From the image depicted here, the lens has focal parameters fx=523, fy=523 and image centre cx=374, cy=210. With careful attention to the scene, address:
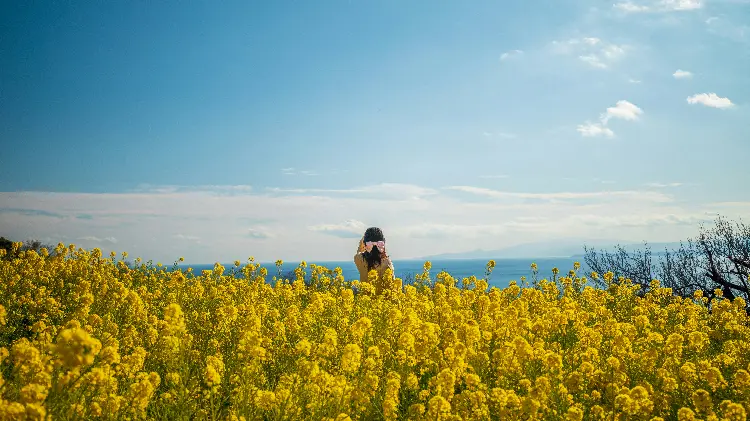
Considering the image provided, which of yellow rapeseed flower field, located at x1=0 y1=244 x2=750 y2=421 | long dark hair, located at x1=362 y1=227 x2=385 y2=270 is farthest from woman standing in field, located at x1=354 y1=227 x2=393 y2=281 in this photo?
yellow rapeseed flower field, located at x1=0 y1=244 x2=750 y2=421

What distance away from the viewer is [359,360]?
4930 mm

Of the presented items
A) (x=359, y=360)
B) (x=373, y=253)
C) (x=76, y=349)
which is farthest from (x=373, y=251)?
(x=76, y=349)

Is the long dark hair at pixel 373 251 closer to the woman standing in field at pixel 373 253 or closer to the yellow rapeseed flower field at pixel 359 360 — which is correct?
the woman standing in field at pixel 373 253

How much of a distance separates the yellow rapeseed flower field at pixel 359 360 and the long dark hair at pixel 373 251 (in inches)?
61.2

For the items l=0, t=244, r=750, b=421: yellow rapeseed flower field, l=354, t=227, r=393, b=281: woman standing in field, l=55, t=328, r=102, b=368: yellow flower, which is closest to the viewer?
l=55, t=328, r=102, b=368: yellow flower

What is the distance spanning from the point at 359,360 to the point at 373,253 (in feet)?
18.7

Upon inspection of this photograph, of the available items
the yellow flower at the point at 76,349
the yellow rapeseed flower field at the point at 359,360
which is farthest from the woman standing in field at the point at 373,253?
the yellow flower at the point at 76,349

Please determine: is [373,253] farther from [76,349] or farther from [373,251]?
[76,349]

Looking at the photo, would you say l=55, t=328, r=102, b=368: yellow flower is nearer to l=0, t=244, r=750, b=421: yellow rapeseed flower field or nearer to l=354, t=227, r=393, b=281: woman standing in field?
l=0, t=244, r=750, b=421: yellow rapeseed flower field

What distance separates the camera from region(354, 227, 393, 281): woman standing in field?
1054 centimetres

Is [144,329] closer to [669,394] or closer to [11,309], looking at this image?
[11,309]

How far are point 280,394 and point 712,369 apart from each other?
4067mm

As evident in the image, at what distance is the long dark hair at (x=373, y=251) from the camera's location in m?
10.6

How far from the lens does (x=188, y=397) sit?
464 cm
